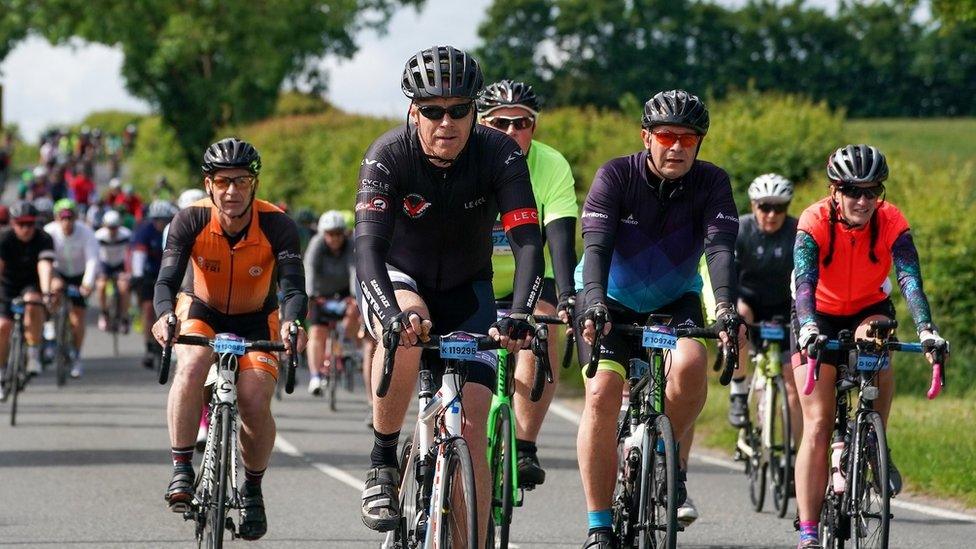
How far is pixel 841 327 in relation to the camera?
26.8ft

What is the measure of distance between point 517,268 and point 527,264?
80 millimetres

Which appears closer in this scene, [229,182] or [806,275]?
[806,275]

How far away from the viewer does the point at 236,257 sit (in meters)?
8.58

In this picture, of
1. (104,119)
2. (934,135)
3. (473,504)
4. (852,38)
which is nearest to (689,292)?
(473,504)

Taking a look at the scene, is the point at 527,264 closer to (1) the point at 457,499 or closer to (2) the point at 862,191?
(1) the point at 457,499

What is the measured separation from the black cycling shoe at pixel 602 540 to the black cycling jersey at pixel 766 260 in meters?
4.09

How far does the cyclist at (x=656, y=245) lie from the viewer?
745 centimetres

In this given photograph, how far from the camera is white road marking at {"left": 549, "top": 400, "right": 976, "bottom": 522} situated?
1026 cm

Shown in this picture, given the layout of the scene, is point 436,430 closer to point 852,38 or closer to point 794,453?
point 794,453

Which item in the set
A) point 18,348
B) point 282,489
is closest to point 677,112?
point 282,489

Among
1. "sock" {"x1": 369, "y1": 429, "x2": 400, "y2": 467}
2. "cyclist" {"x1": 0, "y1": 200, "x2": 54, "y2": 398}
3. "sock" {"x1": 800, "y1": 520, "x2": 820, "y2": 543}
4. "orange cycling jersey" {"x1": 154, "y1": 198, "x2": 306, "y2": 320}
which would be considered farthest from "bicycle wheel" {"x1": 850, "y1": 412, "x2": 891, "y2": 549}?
"cyclist" {"x1": 0, "y1": 200, "x2": 54, "y2": 398}

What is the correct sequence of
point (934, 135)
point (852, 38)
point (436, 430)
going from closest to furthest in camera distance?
point (436, 430), point (934, 135), point (852, 38)

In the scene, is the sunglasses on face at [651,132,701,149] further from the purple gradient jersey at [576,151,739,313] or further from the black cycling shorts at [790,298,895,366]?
the black cycling shorts at [790,298,895,366]

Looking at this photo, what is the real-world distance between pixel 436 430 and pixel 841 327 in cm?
250
